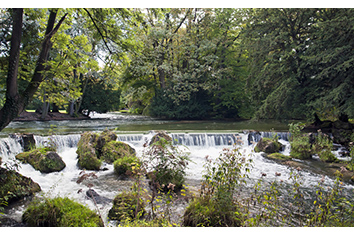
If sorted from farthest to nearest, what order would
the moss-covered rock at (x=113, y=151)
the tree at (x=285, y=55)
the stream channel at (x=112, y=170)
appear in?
the tree at (x=285, y=55)
the moss-covered rock at (x=113, y=151)
the stream channel at (x=112, y=170)

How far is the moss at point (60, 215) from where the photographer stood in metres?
3.84

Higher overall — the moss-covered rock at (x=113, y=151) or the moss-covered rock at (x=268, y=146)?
the moss-covered rock at (x=113, y=151)

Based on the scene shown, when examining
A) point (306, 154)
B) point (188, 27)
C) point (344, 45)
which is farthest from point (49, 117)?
point (344, 45)

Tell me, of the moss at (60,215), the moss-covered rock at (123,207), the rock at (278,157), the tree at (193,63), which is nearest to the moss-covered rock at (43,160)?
the moss at (60,215)

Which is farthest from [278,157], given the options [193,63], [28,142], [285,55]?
[193,63]

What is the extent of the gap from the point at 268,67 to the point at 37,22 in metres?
12.2

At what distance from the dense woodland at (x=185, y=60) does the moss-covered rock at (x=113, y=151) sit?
8.52 ft

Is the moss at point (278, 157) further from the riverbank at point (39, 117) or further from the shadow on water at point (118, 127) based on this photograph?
the riverbank at point (39, 117)

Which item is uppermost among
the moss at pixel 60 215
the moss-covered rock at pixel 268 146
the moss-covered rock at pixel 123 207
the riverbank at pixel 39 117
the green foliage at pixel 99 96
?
the green foliage at pixel 99 96

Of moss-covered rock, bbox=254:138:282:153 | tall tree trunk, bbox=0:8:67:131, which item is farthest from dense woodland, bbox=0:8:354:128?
moss-covered rock, bbox=254:138:282:153

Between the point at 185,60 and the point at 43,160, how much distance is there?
16816mm

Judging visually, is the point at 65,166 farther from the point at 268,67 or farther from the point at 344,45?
the point at 344,45

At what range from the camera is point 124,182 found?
6.94 m

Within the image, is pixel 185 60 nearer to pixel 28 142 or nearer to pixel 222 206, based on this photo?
pixel 28 142
